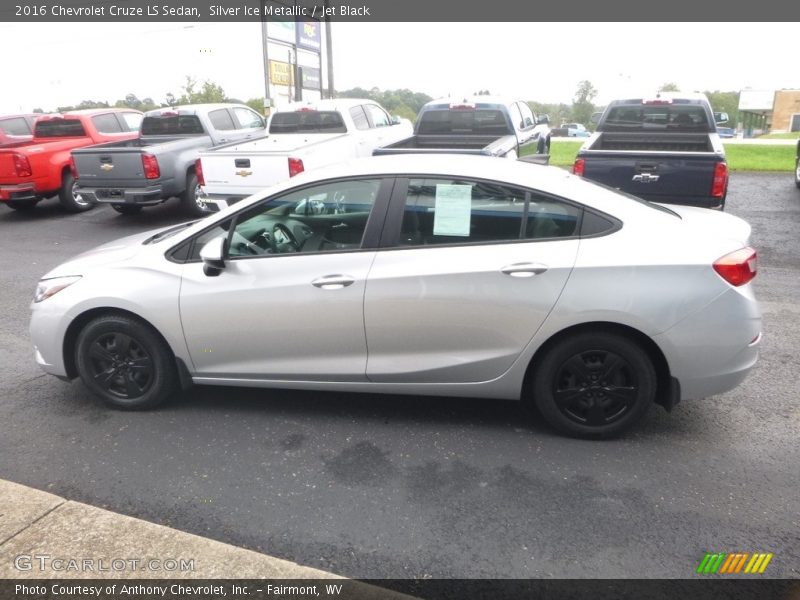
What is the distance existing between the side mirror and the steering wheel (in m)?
0.30

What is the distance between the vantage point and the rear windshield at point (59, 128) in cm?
1307

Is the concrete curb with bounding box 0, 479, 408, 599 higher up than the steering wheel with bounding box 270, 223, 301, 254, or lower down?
lower down

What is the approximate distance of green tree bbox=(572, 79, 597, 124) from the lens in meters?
77.5

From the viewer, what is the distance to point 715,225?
391 cm

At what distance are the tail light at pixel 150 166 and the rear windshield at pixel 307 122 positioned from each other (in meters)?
2.15

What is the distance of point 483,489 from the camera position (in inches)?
132

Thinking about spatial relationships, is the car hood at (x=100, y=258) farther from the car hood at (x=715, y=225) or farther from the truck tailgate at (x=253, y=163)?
the truck tailgate at (x=253, y=163)

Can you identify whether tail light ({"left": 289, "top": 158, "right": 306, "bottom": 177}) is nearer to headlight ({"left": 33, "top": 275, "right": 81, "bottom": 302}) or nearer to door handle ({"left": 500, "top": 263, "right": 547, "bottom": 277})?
headlight ({"left": 33, "top": 275, "right": 81, "bottom": 302})

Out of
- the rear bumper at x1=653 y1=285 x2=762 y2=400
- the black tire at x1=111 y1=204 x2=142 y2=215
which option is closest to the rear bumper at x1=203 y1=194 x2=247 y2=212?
the black tire at x1=111 y1=204 x2=142 y2=215

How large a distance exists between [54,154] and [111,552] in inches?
442

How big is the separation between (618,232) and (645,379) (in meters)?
0.83

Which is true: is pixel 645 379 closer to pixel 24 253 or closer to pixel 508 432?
pixel 508 432

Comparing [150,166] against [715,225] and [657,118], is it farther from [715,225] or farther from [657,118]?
[715,225]

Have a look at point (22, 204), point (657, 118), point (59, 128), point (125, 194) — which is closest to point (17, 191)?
point (22, 204)
